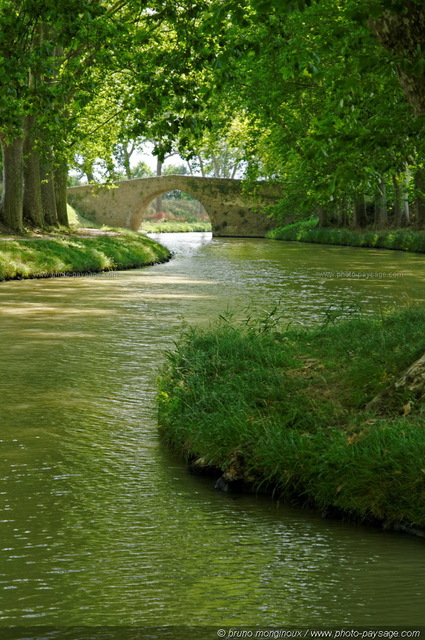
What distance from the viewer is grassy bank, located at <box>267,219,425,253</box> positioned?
112 feet

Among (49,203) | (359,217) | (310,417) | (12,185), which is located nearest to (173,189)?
(359,217)

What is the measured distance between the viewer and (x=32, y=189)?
2873cm

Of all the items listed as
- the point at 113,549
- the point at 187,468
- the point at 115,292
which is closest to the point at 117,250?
the point at 115,292

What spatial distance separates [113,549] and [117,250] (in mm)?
A: 23211

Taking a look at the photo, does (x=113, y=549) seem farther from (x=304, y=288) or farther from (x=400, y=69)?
(x=304, y=288)

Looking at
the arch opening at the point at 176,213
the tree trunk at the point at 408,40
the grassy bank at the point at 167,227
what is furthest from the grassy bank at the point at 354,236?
the arch opening at the point at 176,213

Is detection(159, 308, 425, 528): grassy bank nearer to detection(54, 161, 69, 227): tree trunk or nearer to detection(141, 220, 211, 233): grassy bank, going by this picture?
detection(54, 161, 69, 227): tree trunk

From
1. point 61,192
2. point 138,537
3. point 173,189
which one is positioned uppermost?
point 173,189

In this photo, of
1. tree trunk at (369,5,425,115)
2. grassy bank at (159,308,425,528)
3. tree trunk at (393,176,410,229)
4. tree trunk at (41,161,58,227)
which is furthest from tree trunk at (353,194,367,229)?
tree trunk at (369,5,425,115)

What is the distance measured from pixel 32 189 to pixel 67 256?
5721 mm

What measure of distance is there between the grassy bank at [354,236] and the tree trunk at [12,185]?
1544 centimetres

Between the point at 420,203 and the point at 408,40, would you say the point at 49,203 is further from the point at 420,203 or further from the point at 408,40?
the point at 408,40

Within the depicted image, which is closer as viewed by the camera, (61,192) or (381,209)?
(61,192)

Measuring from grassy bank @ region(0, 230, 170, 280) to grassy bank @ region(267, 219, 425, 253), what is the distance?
10.2 meters
